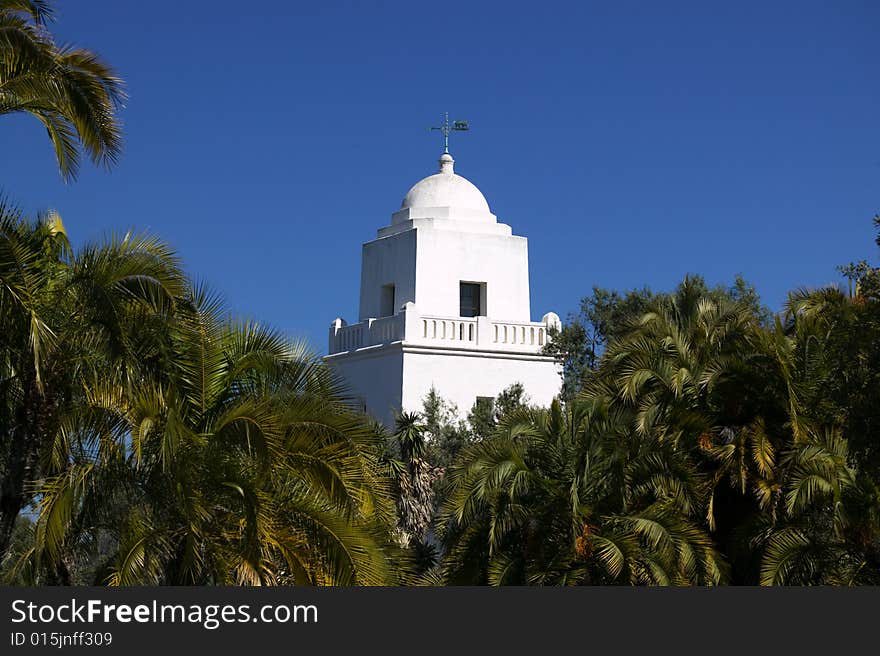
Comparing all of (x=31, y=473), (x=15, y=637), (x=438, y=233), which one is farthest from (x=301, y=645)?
(x=438, y=233)

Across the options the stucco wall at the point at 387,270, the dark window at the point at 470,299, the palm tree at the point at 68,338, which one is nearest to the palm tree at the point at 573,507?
the palm tree at the point at 68,338

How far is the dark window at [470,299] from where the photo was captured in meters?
33.2

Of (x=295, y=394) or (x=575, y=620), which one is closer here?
(x=575, y=620)

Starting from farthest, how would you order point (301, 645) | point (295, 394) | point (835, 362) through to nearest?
point (835, 362)
point (295, 394)
point (301, 645)

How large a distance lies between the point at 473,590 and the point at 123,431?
509 cm

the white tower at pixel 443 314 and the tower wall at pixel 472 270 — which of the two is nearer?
the white tower at pixel 443 314

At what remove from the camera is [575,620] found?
1008 cm

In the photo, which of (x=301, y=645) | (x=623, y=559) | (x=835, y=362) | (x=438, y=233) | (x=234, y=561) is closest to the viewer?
(x=301, y=645)

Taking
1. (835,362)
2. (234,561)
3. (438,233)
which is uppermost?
(438,233)

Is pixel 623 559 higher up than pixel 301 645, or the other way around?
pixel 623 559

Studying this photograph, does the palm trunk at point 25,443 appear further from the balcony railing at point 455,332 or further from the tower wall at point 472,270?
the tower wall at point 472,270

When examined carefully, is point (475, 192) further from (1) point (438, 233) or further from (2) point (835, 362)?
(2) point (835, 362)

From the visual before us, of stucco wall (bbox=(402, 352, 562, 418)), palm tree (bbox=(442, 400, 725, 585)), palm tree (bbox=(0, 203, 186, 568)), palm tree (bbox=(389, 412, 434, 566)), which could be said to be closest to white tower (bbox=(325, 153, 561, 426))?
stucco wall (bbox=(402, 352, 562, 418))

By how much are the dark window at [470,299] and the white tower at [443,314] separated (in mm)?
24
